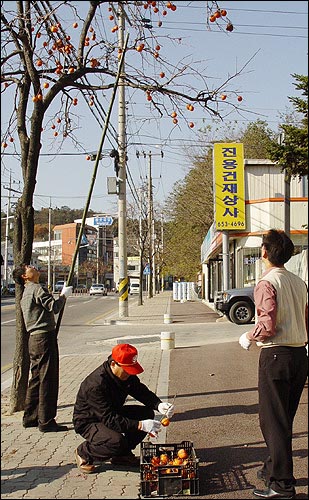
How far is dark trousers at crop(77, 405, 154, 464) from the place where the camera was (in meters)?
5.33

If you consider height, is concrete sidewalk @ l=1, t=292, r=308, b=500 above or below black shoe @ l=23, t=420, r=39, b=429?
below

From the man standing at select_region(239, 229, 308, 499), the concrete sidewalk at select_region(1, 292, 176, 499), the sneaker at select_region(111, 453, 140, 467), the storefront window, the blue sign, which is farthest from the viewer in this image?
the storefront window

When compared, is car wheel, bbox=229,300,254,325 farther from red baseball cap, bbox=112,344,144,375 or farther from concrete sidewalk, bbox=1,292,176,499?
red baseball cap, bbox=112,344,144,375

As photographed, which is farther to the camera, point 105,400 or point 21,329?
point 21,329

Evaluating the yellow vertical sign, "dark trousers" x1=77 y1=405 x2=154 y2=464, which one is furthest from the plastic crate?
the yellow vertical sign

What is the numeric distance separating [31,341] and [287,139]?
4086mm

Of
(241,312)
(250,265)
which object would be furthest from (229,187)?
(241,312)

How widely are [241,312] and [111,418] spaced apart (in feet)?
46.9

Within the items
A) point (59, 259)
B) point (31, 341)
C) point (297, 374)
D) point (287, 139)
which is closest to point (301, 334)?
point (297, 374)

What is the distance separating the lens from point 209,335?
58.3 ft

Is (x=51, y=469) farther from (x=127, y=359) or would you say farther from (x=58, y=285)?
(x=58, y=285)

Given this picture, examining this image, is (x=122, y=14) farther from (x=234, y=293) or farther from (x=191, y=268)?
(x=191, y=268)

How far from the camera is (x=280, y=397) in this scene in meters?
4.66

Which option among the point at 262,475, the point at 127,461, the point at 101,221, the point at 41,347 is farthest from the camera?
the point at 101,221
